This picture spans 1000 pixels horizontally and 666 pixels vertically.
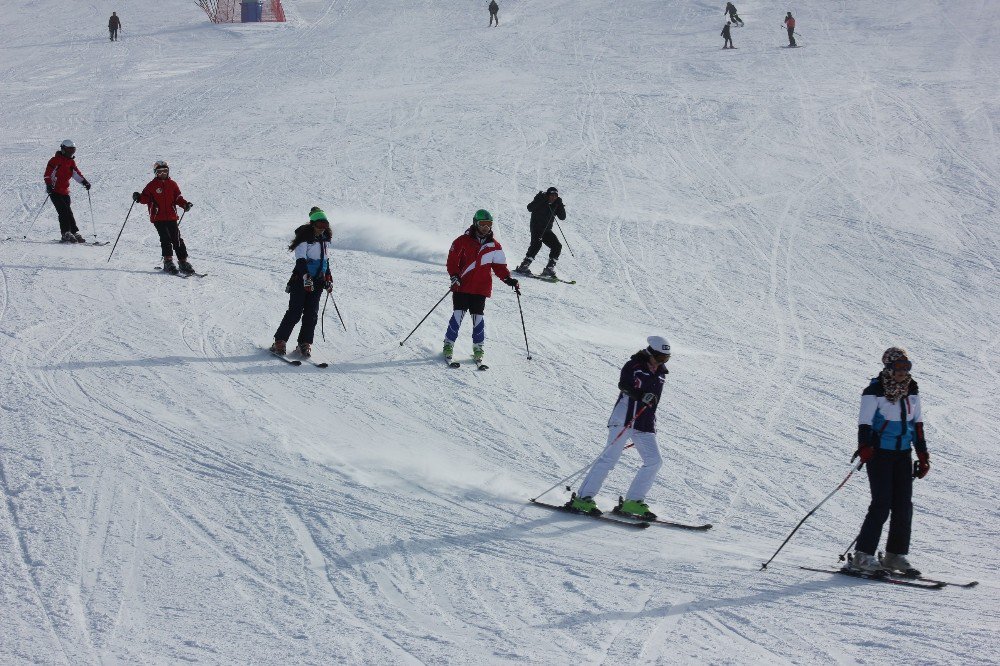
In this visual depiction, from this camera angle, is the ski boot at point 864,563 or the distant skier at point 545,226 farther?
the distant skier at point 545,226

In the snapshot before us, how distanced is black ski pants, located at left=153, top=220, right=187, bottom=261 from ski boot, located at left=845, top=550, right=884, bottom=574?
9296mm

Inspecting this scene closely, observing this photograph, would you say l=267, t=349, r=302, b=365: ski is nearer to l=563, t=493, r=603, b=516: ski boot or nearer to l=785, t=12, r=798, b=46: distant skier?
l=563, t=493, r=603, b=516: ski boot

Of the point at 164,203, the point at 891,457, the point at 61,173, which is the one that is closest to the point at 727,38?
the point at 61,173

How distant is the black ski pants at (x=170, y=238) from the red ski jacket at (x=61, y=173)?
2186 millimetres

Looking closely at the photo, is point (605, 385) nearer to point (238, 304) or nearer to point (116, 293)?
point (238, 304)

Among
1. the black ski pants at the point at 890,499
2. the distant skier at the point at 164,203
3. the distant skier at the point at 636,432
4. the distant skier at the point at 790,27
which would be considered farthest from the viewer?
the distant skier at the point at 790,27

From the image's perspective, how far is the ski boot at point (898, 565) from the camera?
6.64 meters

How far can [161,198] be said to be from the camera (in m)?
12.7

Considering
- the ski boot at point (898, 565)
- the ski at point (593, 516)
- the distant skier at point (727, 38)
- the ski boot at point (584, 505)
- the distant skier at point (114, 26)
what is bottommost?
the ski boot at point (898, 565)

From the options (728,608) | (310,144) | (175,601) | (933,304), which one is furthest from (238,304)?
(310,144)

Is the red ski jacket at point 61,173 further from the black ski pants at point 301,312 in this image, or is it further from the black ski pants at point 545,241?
the black ski pants at point 545,241

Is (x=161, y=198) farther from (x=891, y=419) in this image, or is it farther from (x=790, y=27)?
(x=790, y=27)

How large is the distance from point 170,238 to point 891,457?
947 centimetres

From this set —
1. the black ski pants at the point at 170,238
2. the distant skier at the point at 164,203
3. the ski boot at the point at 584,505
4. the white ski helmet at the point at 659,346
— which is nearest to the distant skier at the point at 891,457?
the white ski helmet at the point at 659,346
